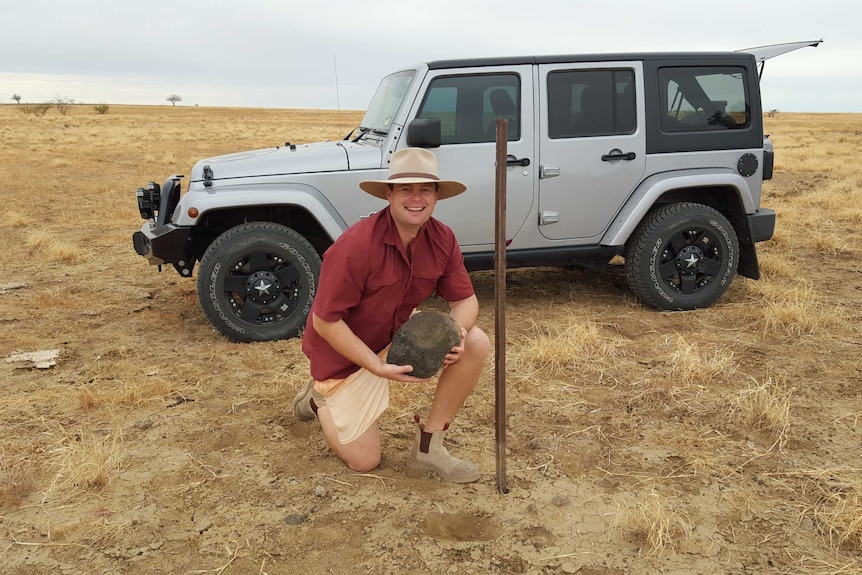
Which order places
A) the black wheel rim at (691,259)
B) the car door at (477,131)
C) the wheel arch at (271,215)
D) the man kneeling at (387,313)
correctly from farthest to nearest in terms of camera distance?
the black wheel rim at (691,259)
the car door at (477,131)
the wheel arch at (271,215)
the man kneeling at (387,313)

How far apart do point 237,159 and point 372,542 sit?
10.3 ft

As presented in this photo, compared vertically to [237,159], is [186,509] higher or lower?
lower

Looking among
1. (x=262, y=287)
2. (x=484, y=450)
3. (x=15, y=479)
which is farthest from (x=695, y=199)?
(x=15, y=479)

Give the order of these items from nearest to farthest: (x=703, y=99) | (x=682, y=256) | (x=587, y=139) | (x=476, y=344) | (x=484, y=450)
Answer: (x=476, y=344), (x=484, y=450), (x=587, y=139), (x=703, y=99), (x=682, y=256)

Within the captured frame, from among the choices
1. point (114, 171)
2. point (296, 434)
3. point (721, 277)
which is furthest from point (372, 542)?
point (114, 171)

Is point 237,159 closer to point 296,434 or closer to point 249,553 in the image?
point 296,434

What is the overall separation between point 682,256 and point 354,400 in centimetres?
332

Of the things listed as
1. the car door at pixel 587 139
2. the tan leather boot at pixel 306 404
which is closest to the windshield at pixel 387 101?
the car door at pixel 587 139

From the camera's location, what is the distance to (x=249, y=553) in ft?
8.54

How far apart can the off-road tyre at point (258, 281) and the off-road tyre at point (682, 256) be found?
246cm

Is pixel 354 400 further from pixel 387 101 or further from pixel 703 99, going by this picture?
pixel 703 99

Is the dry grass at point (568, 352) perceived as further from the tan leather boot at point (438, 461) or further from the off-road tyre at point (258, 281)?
the off-road tyre at point (258, 281)

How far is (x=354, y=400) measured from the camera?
3088 millimetres

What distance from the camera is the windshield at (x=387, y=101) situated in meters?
5.03
